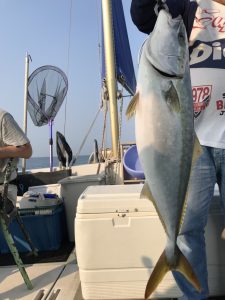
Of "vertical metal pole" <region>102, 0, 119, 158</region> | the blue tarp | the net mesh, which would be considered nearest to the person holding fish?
"vertical metal pole" <region>102, 0, 119, 158</region>

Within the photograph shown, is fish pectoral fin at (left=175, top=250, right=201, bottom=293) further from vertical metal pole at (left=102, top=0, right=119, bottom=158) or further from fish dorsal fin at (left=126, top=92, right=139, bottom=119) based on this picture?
vertical metal pole at (left=102, top=0, right=119, bottom=158)

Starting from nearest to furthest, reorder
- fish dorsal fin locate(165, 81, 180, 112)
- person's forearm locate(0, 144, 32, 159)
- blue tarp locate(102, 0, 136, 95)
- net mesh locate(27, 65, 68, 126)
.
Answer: fish dorsal fin locate(165, 81, 180, 112)
person's forearm locate(0, 144, 32, 159)
net mesh locate(27, 65, 68, 126)
blue tarp locate(102, 0, 136, 95)

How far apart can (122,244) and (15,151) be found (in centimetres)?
130

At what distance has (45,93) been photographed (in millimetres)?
6641

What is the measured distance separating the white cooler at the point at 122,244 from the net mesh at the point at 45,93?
4.31 m

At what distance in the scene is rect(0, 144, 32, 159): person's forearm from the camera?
10.6 feet

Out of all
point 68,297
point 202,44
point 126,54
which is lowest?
point 68,297

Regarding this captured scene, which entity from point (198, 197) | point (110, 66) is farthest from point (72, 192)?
point (110, 66)

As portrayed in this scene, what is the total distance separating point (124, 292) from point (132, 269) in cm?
17

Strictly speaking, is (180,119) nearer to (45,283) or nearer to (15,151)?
(15,151)

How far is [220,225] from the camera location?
256cm

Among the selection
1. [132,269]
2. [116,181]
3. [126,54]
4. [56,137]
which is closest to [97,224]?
[132,269]

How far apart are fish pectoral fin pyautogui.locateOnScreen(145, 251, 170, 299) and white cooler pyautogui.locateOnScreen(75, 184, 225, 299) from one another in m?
0.68

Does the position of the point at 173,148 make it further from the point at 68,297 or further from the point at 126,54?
the point at 126,54
